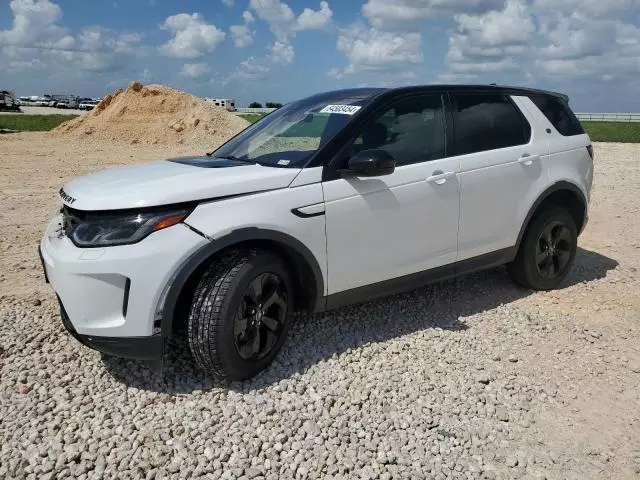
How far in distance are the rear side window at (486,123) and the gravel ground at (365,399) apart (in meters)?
1.39

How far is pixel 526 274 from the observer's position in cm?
539

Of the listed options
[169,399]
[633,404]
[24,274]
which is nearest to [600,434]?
[633,404]

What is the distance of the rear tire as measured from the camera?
5.32 metres

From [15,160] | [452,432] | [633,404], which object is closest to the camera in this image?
[452,432]

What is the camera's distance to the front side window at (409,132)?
425 cm

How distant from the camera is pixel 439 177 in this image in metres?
4.45

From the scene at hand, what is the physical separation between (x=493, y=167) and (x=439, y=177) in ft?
2.07

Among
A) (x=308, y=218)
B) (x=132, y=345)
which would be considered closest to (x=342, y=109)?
(x=308, y=218)

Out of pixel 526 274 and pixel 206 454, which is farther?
pixel 526 274

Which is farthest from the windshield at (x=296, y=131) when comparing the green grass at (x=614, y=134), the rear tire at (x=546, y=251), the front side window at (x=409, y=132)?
the green grass at (x=614, y=134)

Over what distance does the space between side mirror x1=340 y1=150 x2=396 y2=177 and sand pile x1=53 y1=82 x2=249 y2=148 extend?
20036mm

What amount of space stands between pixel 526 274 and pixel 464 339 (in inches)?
47.6

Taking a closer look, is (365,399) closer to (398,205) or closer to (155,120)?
(398,205)

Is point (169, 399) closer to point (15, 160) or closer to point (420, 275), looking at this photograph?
point (420, 275)
